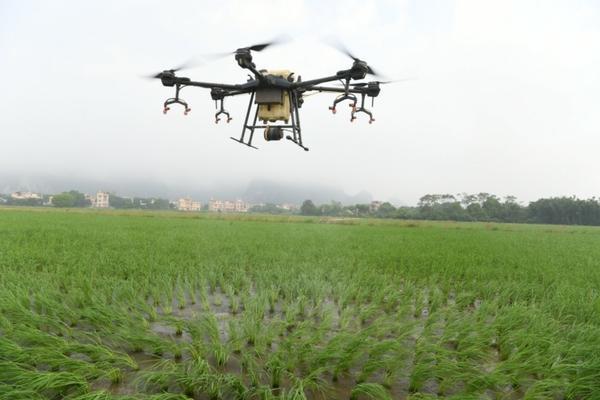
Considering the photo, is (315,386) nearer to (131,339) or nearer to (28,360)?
(131,339)

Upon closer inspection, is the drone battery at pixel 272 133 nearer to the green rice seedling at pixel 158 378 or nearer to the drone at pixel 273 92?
the drone at pixel 273 92

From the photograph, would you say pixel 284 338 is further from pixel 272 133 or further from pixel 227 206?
pixel 227 206

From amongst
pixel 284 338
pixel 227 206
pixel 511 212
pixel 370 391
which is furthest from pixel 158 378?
pixel 227 206

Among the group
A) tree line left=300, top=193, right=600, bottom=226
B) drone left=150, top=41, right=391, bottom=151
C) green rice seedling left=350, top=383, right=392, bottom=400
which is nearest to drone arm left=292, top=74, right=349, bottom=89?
drone left=150, top=41, right=391, bottom=151

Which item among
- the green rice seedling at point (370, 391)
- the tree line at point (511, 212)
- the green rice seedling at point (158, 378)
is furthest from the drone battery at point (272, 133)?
the tree line at point (511, 212)

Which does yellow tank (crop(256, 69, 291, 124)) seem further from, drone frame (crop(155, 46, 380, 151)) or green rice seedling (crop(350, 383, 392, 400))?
green rice seedling (crop(350, 383, 392, 400))

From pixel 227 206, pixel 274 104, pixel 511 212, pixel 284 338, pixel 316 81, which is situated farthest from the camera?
pixel 227 206

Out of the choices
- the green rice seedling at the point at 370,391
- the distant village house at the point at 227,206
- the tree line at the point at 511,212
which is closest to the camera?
the green rice seedling at the point at 370,391

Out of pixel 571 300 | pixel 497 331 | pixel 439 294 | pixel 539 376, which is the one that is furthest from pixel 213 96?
pixel 571 300
